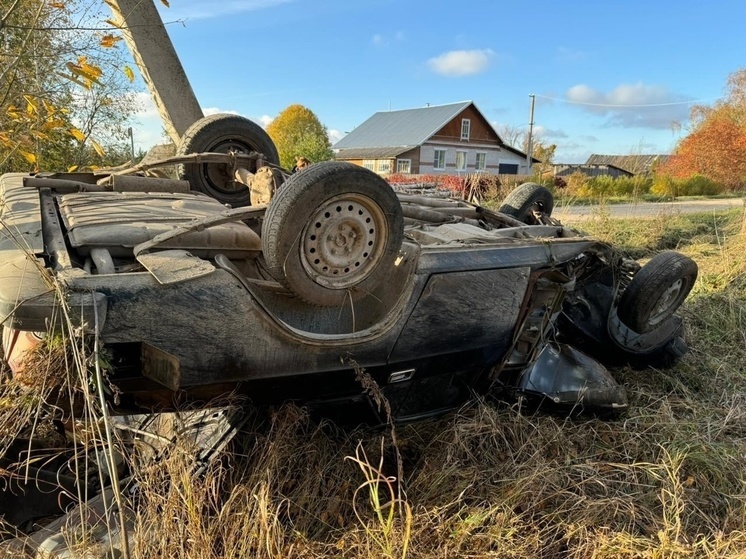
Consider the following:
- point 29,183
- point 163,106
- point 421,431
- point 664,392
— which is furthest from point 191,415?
point 163,106

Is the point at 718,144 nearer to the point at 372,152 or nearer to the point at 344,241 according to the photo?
the point at 372,152

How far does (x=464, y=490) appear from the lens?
7.63 feet

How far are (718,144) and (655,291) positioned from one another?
29.4 metres

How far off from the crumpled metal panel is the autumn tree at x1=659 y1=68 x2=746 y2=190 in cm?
3008

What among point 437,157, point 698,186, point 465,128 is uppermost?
point 465,128

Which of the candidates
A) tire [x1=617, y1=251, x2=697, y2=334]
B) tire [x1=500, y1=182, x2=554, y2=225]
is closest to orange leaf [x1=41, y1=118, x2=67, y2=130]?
tire [x1=500, y1=182, x2=554, y2=225]

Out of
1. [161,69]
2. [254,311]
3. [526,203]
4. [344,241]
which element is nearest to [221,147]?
[344,241]

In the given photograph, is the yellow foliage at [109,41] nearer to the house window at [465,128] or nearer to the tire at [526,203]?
the tire at [526,203]

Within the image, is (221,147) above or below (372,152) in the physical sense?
below

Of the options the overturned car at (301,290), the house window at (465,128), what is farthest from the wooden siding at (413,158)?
the overturned car at (301,290)

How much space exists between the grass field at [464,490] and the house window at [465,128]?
129 feet

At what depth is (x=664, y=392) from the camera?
388 cm

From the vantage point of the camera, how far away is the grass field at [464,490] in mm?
2008

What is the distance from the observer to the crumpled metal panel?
2209 mm
